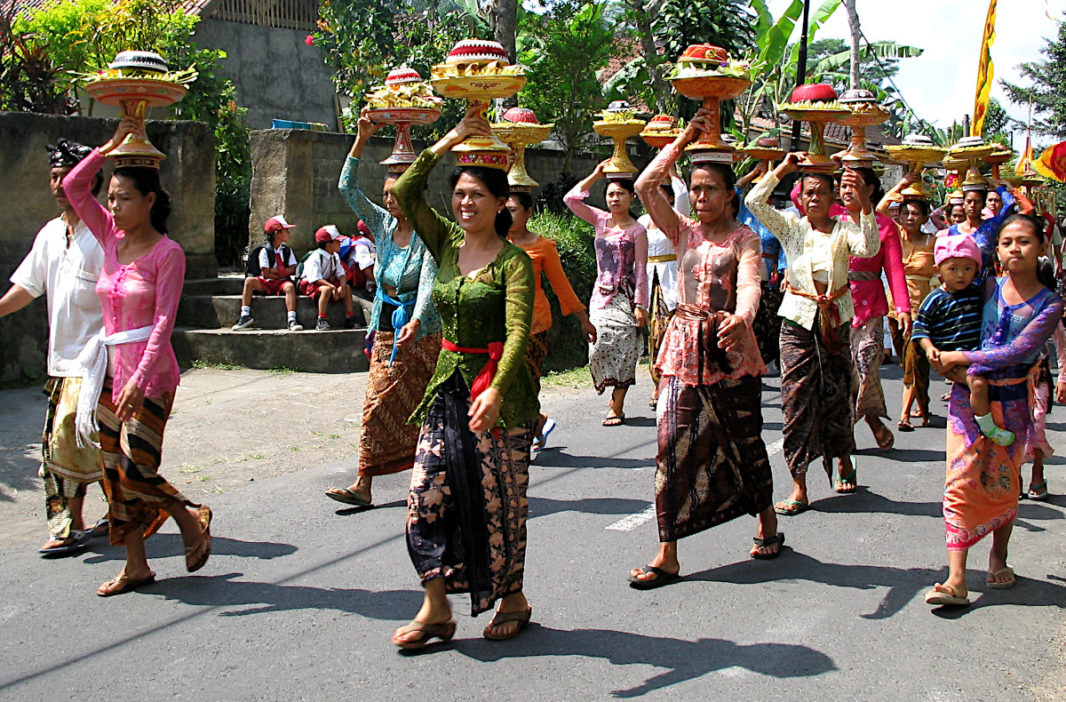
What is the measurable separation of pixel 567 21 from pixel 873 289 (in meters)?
10.3

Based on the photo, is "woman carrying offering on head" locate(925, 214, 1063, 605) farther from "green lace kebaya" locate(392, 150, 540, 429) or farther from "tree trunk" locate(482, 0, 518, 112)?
"tree trunk" locate(482, 0, 518, 112)

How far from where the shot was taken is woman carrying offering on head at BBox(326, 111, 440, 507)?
6.29m

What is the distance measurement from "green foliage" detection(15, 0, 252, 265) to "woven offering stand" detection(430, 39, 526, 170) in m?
7.86

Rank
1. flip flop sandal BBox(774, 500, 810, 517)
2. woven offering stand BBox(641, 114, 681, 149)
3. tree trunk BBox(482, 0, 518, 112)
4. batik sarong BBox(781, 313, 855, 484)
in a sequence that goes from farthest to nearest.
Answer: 1. tree trunk BBox(482, 0, 518, 112)
2. woven offering stand BBox(641, 114, 681, 149)
3. batik sarong BBox(781, 313, 855, 484)
4. flip flop sandal BBox(774, 500, 810, 517)

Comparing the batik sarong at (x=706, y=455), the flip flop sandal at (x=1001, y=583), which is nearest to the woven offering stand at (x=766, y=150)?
the batik sarong at (x=706, y=455)

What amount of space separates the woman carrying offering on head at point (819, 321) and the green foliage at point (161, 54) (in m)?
7.63

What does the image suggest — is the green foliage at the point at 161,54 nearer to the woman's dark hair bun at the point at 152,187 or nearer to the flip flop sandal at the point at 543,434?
the flip flop sandal at the point at 543,434

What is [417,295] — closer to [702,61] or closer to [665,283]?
[702,61]

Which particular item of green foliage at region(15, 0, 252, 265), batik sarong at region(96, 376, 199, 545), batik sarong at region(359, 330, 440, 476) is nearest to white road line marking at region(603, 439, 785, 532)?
batik sarong at region(359, 330, 440, 476)

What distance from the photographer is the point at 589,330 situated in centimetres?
704

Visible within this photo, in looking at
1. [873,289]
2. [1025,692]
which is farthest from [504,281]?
[873,289]

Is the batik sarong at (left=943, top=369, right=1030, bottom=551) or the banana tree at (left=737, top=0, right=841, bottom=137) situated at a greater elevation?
the banana tree at (left=737, top=0, right=841, bottom=137)

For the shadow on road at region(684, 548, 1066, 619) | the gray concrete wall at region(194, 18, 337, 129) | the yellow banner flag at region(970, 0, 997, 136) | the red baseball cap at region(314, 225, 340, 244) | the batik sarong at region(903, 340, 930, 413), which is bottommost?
the shadow on road at region(684, 548, 1066, 619)

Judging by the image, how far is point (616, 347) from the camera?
8883 mm
